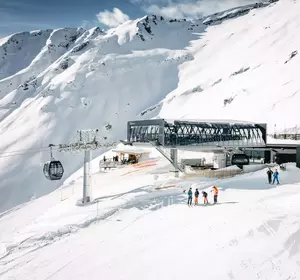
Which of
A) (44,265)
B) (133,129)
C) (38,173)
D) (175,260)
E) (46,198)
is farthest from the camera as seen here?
(38,173)

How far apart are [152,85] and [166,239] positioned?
113664 millimetres

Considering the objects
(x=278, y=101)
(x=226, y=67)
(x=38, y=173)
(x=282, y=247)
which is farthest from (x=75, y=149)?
(x=226, y=67)

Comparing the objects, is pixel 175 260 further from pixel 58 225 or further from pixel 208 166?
pixel 208 166

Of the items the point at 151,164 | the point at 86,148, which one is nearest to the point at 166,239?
the point at 86,148

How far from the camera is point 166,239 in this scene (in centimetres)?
2066

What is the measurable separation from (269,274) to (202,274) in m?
2.88

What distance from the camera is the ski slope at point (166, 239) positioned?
679 inches

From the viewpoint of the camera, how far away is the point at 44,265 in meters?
19.2

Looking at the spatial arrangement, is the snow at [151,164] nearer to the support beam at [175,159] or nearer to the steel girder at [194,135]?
the support beam at [175,159]

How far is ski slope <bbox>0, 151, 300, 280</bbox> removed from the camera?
679 inches

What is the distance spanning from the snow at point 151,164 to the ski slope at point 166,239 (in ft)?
0.28

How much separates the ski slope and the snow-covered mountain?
4843cm

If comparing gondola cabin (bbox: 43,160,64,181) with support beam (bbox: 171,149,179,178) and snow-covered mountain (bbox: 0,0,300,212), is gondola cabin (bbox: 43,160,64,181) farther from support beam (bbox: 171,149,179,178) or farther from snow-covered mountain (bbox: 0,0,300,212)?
snow-covered mountain (bbox: 0,0,300,212)

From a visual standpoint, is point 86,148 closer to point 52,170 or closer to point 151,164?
Result: point 52,170
